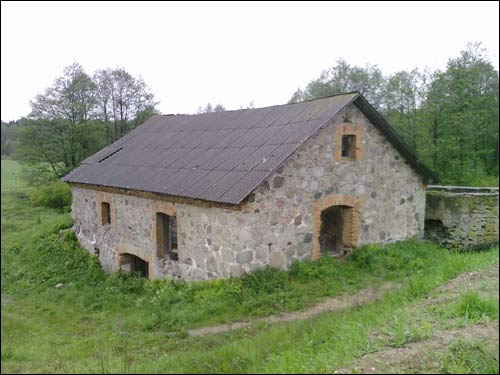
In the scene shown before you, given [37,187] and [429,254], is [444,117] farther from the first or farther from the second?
[37,187]

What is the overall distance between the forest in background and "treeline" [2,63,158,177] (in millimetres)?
42

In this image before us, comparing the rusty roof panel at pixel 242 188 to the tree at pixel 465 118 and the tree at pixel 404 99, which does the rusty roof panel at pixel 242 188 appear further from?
the tree at pixel 404 99

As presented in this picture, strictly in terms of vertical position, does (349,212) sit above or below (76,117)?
below

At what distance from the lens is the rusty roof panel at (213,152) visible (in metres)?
8.45

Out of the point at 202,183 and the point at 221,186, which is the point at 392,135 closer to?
the point at 221,186

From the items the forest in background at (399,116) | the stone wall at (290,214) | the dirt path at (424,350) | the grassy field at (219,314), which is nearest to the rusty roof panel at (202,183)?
the stone wall at (290,214)

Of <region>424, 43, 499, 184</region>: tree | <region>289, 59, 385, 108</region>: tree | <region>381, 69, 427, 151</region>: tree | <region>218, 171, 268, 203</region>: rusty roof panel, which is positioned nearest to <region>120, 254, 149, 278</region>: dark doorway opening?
<region>218, 171, 268, 203</region>: rusty roof panel

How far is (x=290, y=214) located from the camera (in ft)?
28.1

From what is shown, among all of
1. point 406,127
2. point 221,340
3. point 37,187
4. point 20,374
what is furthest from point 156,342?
point 406,127

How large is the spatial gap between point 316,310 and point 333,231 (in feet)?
12.7

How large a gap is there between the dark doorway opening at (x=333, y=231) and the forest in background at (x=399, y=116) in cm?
613

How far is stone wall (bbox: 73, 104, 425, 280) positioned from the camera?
26.8ft

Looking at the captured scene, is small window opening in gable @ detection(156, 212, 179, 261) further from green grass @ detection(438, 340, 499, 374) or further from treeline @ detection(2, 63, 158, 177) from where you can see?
treeline @ detection(2, 63, 158, 177)

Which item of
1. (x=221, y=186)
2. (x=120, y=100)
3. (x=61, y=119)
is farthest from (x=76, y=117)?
→ (x=221, y=186)
